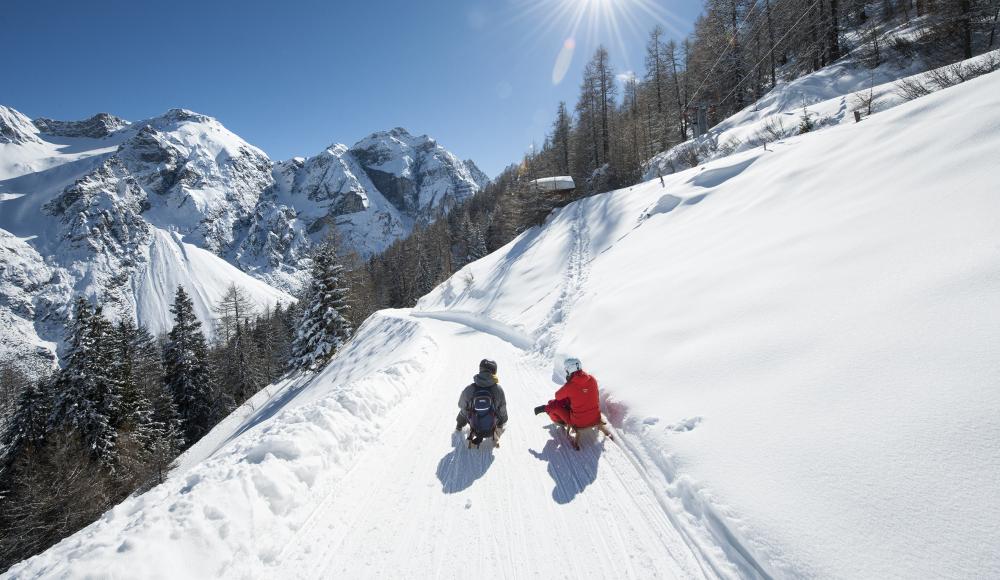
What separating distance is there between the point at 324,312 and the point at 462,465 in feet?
72.8

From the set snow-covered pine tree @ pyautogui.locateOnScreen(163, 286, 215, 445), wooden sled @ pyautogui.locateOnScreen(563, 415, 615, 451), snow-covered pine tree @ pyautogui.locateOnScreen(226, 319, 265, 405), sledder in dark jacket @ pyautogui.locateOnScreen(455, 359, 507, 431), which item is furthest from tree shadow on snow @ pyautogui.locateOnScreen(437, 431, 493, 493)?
snow-covered pine tree @ pyautogui.locateOnScreen(226, 319, 265, 405)

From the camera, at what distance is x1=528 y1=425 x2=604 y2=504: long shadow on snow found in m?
4.20

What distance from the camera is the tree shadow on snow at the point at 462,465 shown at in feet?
14.7

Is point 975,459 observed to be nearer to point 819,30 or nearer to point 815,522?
point 815,522

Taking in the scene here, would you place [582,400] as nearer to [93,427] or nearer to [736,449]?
[736,449]

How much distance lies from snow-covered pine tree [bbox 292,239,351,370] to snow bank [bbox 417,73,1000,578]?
63.1 ft

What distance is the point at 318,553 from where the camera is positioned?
342 centimetres

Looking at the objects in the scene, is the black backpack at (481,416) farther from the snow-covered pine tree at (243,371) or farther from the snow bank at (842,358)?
the snow-covered pine tree at (243,371)

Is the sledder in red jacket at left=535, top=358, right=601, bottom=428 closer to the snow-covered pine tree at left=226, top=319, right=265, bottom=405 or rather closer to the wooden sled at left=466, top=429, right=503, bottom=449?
the wooden sled at left=466, top=429, right=503, bottom=449

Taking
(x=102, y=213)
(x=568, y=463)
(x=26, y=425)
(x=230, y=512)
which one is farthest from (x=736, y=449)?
(x=102, y=213)

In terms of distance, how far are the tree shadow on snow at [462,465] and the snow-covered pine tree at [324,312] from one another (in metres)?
21.1

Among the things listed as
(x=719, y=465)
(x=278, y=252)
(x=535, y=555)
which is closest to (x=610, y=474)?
(x=719, y=465)

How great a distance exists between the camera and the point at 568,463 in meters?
4.77

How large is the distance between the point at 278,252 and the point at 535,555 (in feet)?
658
